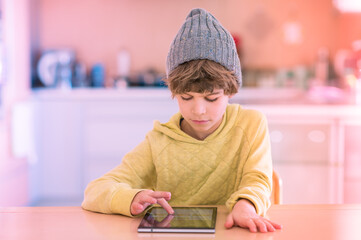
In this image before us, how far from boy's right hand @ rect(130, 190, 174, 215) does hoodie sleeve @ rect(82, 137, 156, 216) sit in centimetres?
1

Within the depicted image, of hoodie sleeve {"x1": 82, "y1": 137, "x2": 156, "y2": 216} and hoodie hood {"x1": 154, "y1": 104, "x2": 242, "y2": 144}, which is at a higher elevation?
hoodie hood {"x1": 154, "y1": 104, "x2": 242, "y2": 144}

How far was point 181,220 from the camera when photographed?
0.91 meters

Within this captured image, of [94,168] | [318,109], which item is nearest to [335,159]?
[318,109]

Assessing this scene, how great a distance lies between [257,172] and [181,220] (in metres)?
0.29

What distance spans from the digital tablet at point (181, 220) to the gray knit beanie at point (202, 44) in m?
0.35

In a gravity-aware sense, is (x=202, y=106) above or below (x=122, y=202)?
→ above

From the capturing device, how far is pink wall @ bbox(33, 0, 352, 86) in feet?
13.0

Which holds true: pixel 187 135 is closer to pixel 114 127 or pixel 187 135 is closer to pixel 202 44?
pixel 202 44

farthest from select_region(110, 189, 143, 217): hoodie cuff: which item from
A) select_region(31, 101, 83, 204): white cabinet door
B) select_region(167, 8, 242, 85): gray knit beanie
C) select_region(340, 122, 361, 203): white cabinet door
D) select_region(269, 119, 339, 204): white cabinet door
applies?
select_region(31, 101, 83, 204): white cabinet door

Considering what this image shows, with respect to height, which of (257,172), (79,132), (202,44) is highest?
(202,44)

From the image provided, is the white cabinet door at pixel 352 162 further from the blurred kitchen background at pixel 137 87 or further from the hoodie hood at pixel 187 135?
the hoodie hood at pixel 187 135

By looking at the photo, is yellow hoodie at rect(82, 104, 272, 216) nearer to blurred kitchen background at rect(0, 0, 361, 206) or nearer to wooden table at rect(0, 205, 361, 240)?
wooden table at rect(0, 205, 361, 240)

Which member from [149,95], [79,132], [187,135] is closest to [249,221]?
[187,135]

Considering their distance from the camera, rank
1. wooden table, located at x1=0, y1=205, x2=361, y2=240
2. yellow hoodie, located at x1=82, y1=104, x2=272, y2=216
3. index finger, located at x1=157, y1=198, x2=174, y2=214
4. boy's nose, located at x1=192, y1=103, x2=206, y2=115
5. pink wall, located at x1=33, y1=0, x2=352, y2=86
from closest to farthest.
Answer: wooden table, located at x1=0, y1=205, x2=361, y2=240
index finger, located at x1=157, y1=198, x2=174, y2=214
boy's nose, located at x1=192, y1=103, x2=206, y2=115
yellow hoodie, located at x1=82, y1=104, x2=272, y2=216
pink wall, located at x1=33, y1=0, x2=352, y2=86
